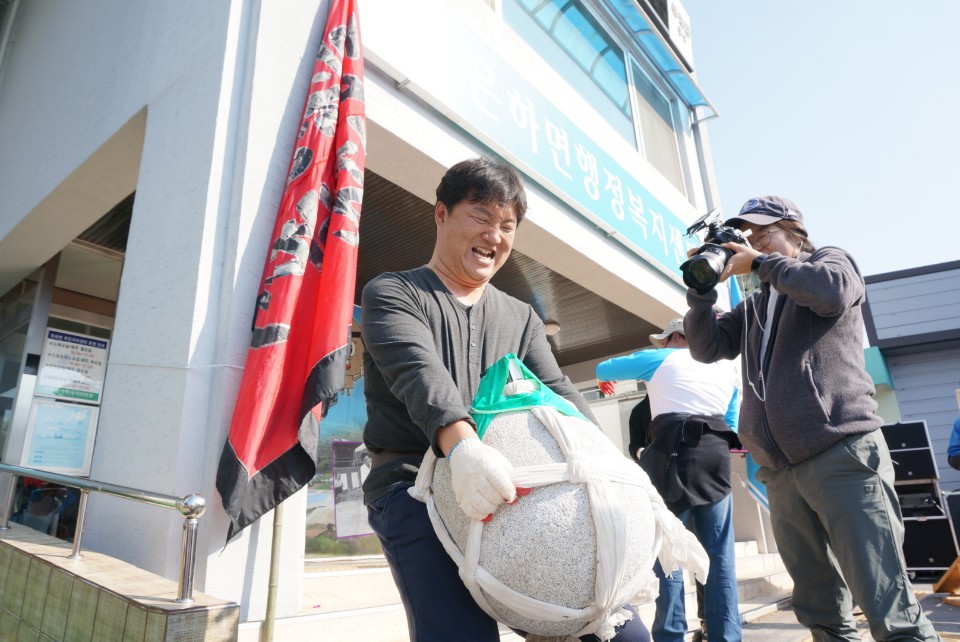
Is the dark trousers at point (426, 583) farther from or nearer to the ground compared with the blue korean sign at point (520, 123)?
nearer to the ground

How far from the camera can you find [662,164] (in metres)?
7.39

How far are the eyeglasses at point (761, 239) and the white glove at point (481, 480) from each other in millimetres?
1796

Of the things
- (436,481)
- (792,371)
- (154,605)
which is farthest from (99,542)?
(792,371)

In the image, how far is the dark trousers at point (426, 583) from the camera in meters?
1.08

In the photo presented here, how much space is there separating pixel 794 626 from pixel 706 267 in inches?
108

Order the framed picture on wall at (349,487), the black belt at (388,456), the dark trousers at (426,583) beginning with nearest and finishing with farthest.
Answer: the dark trousers at (426,583) → the black belt at (388,456) → the framed picture on wall at (349,487)

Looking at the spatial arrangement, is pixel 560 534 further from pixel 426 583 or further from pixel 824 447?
pixel 824 447

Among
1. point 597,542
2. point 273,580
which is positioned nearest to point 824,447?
point 597,542

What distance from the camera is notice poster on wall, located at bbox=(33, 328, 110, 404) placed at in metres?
5.27

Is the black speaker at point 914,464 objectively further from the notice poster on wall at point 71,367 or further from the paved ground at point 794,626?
the notice poster on wall at point 71,367

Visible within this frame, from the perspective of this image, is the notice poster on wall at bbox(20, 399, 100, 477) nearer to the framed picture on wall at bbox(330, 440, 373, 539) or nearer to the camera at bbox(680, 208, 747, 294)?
the framed picture on wall at bbox(330, 440, 373, 539)

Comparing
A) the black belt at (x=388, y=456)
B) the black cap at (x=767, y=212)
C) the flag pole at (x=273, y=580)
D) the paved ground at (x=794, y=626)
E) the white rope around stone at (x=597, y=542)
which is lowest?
the paved ground at (x=794, y=626)

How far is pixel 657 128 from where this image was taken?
757cm

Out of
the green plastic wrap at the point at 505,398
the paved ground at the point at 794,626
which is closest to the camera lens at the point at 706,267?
the green plastic wrap at the point at 505,398
